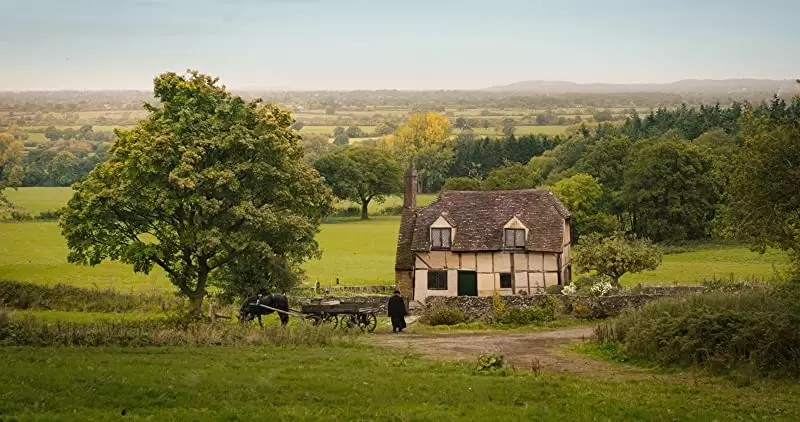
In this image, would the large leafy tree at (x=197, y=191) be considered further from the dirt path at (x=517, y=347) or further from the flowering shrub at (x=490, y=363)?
the flowering shrub at (x=490, y=363)

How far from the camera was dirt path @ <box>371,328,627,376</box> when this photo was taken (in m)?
24.3

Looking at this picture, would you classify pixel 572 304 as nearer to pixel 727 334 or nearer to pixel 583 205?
pixel 727 334

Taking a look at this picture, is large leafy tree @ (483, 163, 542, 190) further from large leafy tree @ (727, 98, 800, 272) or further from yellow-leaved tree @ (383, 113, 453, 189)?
large leafy tree @ (727, 98, 800, 272)

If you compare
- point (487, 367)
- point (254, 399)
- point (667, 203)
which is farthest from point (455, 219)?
point (667, 203)

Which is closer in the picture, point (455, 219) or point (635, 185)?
point (455, 219)

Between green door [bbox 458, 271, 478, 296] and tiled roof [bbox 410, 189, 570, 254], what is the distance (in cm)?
148

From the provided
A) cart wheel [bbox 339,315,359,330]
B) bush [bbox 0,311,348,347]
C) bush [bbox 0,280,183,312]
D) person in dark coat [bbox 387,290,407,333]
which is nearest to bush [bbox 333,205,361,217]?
bush [bbox 0,280,183,312]

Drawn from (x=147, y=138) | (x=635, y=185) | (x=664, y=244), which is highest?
(x=147, y=138)

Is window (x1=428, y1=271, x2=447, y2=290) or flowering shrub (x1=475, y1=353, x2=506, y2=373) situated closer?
flowering shrub (x1=475, y1=353, x2=506, y2=373)

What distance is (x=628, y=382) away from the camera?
70.8 ft

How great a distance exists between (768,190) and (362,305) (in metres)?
15.7

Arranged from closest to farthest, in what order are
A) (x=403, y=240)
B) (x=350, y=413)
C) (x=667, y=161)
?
(x=350, y=413) → (x=403, y=240) → (x=667, y=161)

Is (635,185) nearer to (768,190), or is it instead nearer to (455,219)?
(455,219)

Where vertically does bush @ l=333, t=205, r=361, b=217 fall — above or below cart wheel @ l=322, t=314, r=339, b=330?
below
